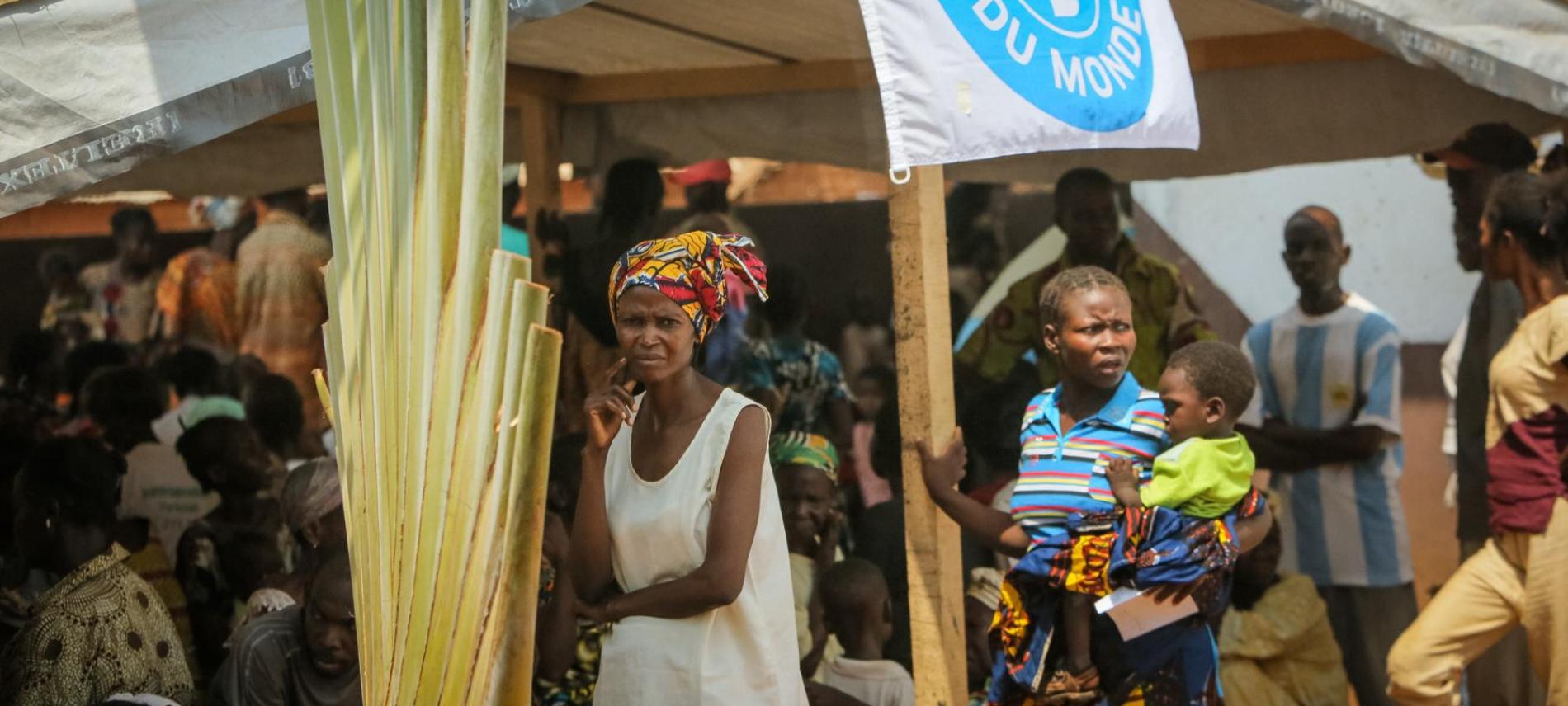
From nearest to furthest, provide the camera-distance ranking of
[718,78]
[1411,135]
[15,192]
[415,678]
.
→ [415,678] < [15,192] < [1411,135] < [718,78]

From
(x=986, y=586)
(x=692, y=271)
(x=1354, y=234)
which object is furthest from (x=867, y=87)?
(x=1354, y=234)

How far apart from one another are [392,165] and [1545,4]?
404 cm

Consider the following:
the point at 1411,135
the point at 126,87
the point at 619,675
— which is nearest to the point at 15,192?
the point at 126,87

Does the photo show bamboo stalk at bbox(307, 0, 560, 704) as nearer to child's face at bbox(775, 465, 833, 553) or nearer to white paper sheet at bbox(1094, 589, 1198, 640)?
white paper sheet at bbox(1094, 589, 1198, 640)

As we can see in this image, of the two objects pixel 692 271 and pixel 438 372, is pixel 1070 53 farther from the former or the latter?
pixel 438 372

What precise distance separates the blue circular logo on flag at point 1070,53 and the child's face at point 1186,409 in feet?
2.18

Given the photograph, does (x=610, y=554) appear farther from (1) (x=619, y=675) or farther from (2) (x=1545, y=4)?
(2) (x=1545, y=4)

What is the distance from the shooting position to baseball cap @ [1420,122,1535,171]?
6102 millimetres

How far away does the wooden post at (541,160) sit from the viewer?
279 inches

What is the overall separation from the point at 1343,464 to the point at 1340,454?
0.24 ft

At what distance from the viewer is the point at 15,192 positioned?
335 centimetres

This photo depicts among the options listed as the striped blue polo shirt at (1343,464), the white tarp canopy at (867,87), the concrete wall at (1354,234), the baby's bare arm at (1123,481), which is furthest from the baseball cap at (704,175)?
the baby's bare arm at (1123,481)

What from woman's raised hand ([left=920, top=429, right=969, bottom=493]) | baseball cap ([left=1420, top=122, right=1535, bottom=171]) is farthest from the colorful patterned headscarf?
baseball cap ([left=1420, top=122, right=1535, bottom=171])

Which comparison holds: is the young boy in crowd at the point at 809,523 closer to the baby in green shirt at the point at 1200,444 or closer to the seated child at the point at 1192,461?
the seated child at the point at 1192,461
